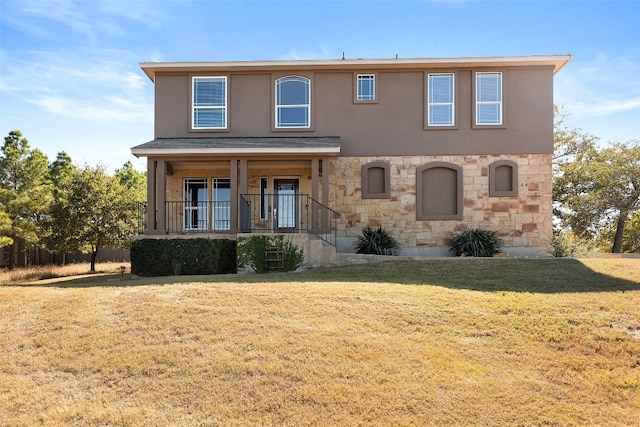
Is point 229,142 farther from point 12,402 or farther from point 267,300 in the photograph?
point 12,402

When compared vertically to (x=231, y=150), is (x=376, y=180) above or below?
below

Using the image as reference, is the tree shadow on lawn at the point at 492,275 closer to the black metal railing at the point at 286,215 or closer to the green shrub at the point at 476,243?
the green shrub at the point at 476,243

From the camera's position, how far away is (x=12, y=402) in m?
5.94

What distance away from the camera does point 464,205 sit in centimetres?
1666

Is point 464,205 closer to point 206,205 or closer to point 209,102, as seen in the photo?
point 206,205

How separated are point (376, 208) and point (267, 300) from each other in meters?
8.62

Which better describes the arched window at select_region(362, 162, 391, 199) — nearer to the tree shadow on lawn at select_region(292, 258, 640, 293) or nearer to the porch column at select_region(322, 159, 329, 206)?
the porch column at select_region(322, 159, 329, 206)

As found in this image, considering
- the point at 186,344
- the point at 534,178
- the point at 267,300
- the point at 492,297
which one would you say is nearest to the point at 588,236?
the point at 534,178

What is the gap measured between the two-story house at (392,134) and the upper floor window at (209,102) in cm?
4

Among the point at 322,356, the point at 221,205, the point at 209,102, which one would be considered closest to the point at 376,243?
the point at 221,205

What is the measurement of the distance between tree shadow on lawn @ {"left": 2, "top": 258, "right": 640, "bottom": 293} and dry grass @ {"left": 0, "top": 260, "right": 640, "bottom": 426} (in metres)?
0.38

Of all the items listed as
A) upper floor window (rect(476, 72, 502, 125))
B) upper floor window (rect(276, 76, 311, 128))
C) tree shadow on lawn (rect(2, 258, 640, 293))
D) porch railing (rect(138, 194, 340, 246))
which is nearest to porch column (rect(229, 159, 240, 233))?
porch railing (rect(138, 194, 340, 246))

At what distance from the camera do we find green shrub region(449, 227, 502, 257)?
15.7m

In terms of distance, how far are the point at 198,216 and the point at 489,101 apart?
11024 mm
